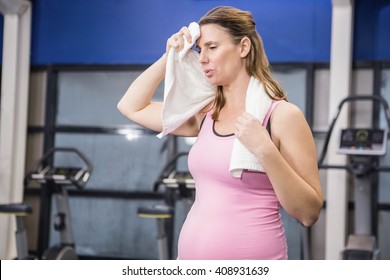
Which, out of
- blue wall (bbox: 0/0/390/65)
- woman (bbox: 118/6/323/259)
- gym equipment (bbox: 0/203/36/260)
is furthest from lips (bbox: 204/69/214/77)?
gym equipment (bbox: 0/203/36/260)

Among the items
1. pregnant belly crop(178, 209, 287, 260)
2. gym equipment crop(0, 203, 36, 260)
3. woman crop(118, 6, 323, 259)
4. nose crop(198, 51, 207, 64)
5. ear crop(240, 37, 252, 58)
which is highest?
ear crop(240, 37, 252, 58)

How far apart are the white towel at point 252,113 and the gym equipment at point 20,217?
299 cm

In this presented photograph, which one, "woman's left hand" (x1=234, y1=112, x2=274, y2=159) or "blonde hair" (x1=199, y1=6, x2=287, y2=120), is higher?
"blonde hair" (x1=199, y1=6, x2=287, y2=120)

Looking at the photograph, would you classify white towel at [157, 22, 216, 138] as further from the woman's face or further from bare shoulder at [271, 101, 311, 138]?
bare shoulder at [271, 101, 311, 138]

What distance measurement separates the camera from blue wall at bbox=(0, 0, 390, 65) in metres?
4.44

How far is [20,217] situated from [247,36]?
3.17 m

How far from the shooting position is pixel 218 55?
145 cm

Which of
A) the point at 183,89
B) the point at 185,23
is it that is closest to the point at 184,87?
the point at 183,89

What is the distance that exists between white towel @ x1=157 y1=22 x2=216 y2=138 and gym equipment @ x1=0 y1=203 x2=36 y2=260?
2.80 metres

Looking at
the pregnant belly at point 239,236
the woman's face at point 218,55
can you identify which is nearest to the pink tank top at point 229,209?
the pregnant belly at point 239,236

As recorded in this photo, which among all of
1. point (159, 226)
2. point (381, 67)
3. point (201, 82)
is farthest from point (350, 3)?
point (201, 82)

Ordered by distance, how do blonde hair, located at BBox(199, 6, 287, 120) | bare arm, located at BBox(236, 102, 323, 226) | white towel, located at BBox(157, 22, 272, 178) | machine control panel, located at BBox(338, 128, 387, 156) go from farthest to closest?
1. machine control panel, located at BBox(338, 128, 387, 156)
2. white towel, located at BBox(157, 22, 272, 178)
3. blonde hair, located at BBox(199, 6, 287, 120)
4. bare arm, located at BBox(236, 102, 323, 226)

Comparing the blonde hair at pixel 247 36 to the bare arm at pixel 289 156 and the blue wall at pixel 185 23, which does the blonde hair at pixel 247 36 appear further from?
the blue wall at pixel 185 23

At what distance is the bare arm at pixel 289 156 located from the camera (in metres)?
1.31
